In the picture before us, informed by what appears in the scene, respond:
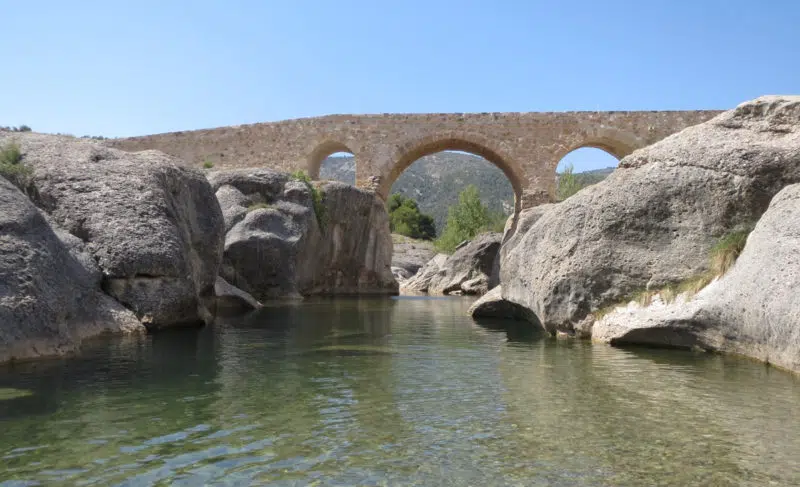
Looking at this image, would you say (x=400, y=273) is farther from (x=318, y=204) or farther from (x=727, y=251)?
(x=727, y=251)

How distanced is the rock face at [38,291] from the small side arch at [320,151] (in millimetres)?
23632

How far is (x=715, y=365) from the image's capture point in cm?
621

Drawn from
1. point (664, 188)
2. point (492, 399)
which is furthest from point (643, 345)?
point (492, 399)

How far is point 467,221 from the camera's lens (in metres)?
53.6

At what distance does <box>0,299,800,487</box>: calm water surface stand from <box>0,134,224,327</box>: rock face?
4.62 ft

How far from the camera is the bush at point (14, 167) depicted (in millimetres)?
8961

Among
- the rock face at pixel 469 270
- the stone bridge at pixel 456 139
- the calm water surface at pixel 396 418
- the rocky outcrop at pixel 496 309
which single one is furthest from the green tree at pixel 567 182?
the calm water surface at pixel 396 418

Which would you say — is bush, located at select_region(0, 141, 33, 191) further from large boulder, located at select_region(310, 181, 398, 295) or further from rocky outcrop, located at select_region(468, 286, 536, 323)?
large boulder, located at select_region(310, 181, 398, 295)

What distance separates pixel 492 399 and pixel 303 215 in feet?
42.6

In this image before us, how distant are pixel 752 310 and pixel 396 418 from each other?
3.53 m

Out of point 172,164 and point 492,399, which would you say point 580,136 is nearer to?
point 172,164

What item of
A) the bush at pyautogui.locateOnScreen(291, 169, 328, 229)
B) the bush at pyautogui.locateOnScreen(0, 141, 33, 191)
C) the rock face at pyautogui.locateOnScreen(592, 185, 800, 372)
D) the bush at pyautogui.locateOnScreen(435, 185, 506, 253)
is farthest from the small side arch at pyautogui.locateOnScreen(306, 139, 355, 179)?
the rock face at pyautogui.locateOnScreen(592, 185, 800, 372)

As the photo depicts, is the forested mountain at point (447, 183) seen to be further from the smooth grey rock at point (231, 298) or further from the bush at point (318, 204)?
the smooth grey rock at point (231, 298)

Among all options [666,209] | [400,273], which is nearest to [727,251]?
[666,209]
